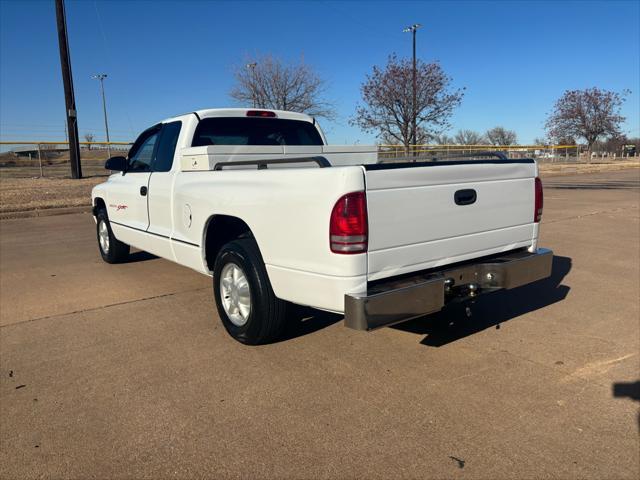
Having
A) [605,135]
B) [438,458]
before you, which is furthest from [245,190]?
[605,135]

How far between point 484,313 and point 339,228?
92.3 inches

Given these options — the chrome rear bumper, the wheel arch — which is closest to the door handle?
the chrome rear bumper

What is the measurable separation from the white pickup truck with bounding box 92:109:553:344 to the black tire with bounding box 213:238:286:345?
0.4 inches

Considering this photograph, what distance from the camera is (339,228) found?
119 inches

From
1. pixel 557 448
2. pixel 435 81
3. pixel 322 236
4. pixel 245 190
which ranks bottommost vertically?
pixel 557 448

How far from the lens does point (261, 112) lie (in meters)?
5.50

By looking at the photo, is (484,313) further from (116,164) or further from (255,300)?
(116,164)

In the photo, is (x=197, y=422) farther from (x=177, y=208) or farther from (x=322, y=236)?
(x=177, y=208)

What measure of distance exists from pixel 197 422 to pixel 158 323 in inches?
72.0

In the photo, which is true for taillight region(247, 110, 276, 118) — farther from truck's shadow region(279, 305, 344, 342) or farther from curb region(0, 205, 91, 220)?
curb region(0, 205, 91, 220)

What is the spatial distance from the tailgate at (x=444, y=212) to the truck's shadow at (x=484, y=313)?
2.58ft

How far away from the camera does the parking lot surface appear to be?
8.46 ft

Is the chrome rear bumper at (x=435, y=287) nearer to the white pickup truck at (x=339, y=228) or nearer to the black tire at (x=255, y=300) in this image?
the white pickup truck at (x=339, y=228)

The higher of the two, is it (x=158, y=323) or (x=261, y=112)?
(x=261, y=112)
